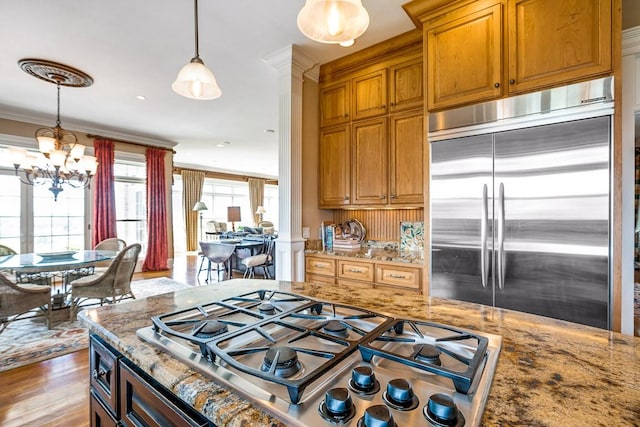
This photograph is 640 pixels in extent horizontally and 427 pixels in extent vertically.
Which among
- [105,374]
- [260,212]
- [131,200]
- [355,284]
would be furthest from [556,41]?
[260,212]

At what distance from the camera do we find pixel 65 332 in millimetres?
3141

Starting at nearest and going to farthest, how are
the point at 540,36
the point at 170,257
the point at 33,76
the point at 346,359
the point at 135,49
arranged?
the point at 346,359
the point at 540,36
the point at 135,49
the point at 33,76
the point at 170,257

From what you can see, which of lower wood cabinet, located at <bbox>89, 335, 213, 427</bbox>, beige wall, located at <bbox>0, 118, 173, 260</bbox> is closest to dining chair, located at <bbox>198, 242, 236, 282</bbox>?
beige wall, located at <bbox>0, 118, 173, 260</bbox>

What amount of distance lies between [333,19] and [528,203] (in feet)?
4.94

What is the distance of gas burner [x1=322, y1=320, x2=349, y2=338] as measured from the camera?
0.84m

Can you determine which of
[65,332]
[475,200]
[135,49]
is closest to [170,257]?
[65,332]

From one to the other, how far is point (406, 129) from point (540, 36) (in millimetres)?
1082

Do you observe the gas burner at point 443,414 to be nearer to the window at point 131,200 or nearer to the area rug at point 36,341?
the area rug at point 36,341

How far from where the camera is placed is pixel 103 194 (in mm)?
5629

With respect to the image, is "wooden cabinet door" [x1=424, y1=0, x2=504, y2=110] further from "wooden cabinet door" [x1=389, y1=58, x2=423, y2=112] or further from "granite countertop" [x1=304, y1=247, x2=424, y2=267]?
"granite countertop" [x1=304, y1=247, x2=424, y2=267]

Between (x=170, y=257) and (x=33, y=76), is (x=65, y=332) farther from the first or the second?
(x=170, y=257)

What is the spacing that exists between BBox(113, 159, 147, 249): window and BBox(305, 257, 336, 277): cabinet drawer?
201 inches

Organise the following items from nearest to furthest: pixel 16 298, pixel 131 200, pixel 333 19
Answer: pixel 333 19 < pixel 16 298 < pixel 131 200

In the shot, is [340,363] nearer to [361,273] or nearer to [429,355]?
[429,355]
